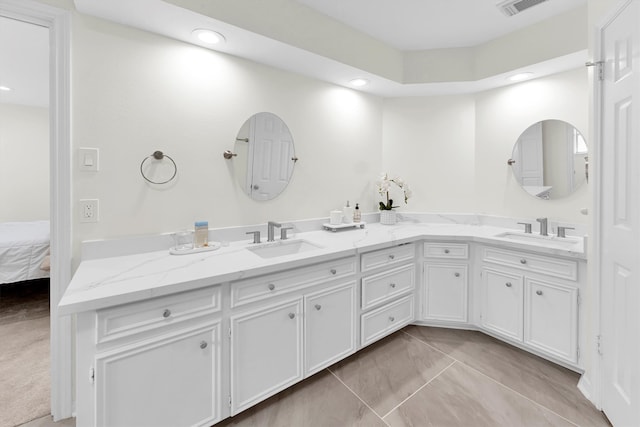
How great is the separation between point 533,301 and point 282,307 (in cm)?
176

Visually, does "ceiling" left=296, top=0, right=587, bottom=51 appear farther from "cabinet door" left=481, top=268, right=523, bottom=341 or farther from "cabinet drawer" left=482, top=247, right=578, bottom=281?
"cabinet door" left=481, top=268, right=523, bottom=341

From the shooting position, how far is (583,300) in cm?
180

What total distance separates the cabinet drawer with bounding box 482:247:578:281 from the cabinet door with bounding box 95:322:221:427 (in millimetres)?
2028

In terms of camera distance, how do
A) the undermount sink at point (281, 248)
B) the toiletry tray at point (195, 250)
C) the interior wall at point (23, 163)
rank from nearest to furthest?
the toiletry tray at point (195, 250), the undermount sink at point (281, 248), the interior wall at point (23, 163)

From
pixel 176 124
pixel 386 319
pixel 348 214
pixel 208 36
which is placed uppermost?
pixel 208 36

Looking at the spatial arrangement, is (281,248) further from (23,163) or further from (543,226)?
(23,163)

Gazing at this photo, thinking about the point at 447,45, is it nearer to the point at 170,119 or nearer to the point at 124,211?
the point at 170,119

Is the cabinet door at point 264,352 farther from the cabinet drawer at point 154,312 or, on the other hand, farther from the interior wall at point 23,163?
the interior wall at point 23,163

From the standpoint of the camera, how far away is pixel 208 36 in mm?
1765

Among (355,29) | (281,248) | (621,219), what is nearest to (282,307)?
(281,248)

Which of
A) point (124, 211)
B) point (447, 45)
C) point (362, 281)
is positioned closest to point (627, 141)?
point (362, 281)

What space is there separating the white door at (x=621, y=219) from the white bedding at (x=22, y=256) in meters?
4.51

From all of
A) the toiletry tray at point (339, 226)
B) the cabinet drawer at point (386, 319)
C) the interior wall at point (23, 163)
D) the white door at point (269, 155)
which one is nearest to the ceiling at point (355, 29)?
the white door at point (269, 155)

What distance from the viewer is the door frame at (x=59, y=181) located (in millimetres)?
1456
